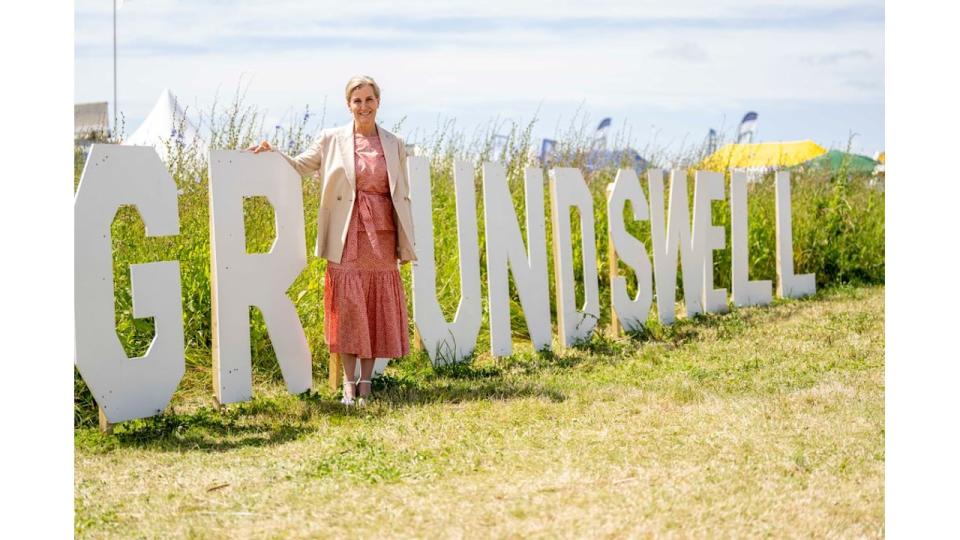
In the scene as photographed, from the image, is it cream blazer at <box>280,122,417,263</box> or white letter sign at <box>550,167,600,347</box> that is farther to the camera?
white letter sign at <box>550,167,600,347</box>

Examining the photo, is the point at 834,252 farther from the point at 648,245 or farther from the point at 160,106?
the point at 160,106

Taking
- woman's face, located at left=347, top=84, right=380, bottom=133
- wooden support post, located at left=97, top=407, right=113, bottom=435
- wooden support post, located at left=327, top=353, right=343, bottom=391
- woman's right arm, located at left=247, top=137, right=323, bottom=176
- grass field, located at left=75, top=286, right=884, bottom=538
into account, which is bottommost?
grass field, located at left=75, top=286, right=884, bottom=538

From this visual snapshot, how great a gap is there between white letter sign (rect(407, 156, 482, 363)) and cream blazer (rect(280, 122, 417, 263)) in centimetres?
62

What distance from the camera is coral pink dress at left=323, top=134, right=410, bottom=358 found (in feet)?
16.5

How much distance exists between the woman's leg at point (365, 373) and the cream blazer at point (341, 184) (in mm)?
540

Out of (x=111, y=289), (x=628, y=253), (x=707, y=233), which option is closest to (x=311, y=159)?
(x=111, y=289)

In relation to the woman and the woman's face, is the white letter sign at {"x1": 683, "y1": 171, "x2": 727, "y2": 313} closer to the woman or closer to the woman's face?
the woman

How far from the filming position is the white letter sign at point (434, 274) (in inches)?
230

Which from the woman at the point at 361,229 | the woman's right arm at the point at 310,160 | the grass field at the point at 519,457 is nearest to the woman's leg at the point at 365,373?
the woman at the point at 361,229

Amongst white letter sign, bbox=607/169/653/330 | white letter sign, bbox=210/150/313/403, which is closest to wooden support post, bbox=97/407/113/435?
white letter sign, bbox=210/150/313/403

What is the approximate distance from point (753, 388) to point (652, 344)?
148 cm

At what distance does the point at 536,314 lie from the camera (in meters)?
6.46

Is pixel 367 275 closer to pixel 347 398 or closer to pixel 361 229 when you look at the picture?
pixel 361 229
